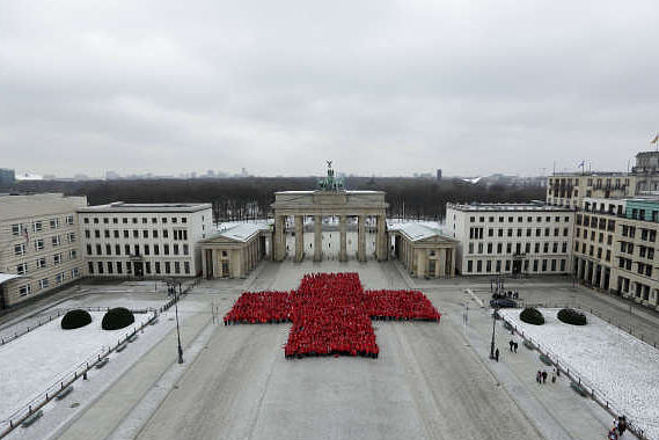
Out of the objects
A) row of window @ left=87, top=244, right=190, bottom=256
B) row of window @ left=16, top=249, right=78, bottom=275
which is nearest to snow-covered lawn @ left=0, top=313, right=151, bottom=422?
row of window @ left=16, top=249, right=78, bottom=275

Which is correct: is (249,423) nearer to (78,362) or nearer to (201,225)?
(78,362)

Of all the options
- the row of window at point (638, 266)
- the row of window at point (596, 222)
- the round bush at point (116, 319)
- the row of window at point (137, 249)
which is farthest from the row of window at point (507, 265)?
the round bush at point (116, 319)

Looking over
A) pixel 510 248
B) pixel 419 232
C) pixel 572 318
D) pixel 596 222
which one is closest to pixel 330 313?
pixel 572 318

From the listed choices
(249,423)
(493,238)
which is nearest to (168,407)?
(249,423)

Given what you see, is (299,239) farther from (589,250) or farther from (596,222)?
(596,222)

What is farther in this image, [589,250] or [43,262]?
[589,250]

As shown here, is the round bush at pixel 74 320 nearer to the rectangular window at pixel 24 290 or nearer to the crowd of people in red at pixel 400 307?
the rectangular window at pixel 24 290
